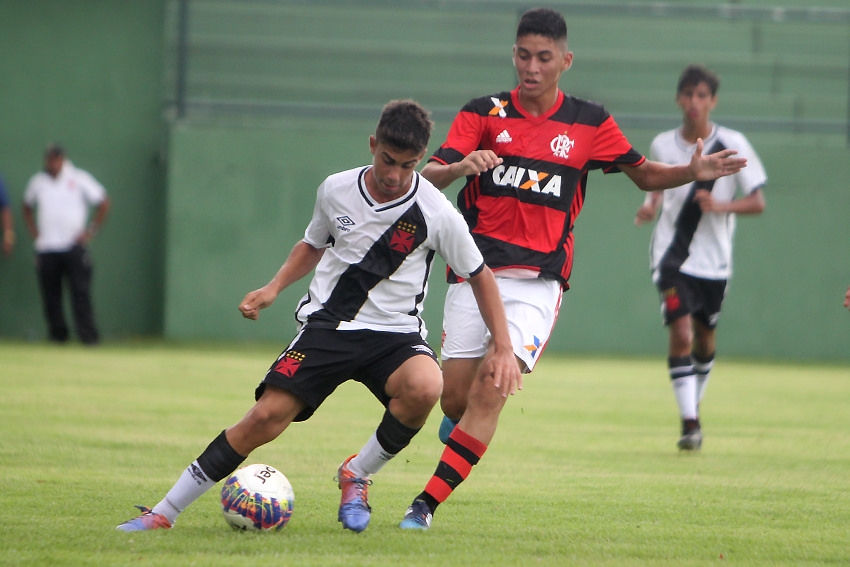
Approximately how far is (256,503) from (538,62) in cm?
235

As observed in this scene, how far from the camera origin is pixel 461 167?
201 inches

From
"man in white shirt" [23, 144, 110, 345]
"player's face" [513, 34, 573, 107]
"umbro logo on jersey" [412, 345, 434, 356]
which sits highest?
"player's face" [513, 34, 573, 107]

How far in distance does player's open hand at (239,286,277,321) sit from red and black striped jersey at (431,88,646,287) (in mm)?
Answer: 1204

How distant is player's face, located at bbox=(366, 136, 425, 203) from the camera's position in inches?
191

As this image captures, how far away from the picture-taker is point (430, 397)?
196 inches

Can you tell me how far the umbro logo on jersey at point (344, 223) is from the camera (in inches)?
201

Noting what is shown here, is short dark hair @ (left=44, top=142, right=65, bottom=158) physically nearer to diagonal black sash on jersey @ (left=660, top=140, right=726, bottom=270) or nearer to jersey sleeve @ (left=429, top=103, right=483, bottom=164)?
diagonal black sash on jersey @ (left=660, top=140, right=726, bottom=270)

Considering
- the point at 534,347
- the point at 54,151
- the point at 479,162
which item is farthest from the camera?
the point at 54,151

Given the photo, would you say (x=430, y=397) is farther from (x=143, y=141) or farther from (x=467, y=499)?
(x=143, y=141)

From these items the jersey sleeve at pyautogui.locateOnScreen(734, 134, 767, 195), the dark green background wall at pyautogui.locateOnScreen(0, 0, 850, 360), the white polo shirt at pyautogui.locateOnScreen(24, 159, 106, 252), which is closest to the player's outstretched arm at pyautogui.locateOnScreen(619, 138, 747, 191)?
the jersey sleeve at pyautogui.locateOnScreen(734, 134, 767, 195)

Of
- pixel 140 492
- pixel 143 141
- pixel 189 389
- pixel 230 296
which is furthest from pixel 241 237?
pixel 140 492

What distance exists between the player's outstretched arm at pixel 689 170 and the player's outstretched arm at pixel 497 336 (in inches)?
51.1

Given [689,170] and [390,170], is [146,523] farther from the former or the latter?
[689,170]

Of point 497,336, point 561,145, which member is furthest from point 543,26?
point 497,336
